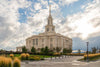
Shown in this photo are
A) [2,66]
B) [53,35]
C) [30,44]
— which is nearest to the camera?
[2,66]

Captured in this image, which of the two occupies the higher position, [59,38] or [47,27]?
[47,27]

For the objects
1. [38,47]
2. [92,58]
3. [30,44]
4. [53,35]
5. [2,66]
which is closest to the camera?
[2,66]

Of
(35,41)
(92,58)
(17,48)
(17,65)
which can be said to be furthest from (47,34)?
(17,65)

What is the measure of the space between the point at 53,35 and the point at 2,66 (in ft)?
248

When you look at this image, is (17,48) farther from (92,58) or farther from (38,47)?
(92,58)

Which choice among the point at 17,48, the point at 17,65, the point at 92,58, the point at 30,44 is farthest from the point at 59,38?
the point at 17,65

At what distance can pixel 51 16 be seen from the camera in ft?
312

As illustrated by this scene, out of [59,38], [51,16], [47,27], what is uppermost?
[51,16]

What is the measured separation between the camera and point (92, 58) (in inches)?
1134

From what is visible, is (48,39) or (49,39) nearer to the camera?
(49,39)

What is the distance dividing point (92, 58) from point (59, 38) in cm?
6307

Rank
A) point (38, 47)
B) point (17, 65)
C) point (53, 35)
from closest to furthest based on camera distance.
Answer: point (17, 65)
point (53, 35)
point (38, 47)

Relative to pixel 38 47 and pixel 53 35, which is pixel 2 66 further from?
pixel 38 47

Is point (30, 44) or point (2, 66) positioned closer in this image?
point (2, 66)
